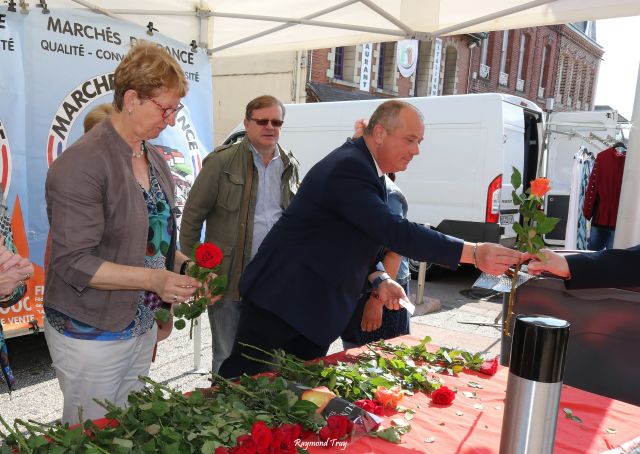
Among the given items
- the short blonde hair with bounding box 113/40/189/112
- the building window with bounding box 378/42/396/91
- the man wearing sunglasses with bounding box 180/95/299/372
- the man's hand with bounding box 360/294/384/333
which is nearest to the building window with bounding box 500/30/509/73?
the building window with bounding box 378/42/396/91

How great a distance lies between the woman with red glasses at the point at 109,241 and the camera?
1.72 meters

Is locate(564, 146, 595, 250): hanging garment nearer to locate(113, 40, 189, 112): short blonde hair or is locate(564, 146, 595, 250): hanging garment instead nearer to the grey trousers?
the grey trousers

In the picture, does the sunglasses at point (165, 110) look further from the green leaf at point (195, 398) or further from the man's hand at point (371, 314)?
the man's hand at point (371, 314)

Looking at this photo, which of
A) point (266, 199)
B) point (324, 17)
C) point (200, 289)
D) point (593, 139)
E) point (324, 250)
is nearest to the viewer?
point (200, 289)

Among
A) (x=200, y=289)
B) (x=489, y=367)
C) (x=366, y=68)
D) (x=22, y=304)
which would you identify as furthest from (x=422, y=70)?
(x=200, y=289)

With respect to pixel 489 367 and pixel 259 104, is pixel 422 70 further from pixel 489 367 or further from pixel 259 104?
pixel 489 367

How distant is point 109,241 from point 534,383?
1337 millimetres

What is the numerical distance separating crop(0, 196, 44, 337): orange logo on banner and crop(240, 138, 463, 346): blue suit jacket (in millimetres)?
2067

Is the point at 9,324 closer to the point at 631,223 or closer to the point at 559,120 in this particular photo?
the point at 631,223

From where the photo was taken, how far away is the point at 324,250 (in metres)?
2.24

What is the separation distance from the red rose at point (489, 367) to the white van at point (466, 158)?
5.56 m

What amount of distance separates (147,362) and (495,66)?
2328 cm

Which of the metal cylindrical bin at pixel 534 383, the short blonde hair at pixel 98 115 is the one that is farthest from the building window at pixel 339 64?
the metal cylindrical bin at pixel 534 383

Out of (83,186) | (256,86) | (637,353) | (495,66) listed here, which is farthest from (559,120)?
(495,66)
